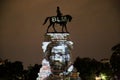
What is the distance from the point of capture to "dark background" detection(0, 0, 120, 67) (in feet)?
24.2

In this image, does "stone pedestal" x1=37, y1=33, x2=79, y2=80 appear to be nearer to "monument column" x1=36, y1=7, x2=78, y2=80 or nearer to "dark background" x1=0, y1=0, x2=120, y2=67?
"monument column" x1=36, y1=7, x2=78, y2=80

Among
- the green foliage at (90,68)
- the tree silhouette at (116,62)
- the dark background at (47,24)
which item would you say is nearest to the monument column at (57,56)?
the green foliage at (90,68)

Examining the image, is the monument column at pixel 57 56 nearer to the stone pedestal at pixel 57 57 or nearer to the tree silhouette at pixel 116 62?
the stone pedestal at pixel 57 57

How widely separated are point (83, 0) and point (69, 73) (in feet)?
9.15

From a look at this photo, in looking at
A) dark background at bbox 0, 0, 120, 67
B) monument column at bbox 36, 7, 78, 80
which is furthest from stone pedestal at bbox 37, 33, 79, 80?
dark background at bbox 0, 0, 120, 67

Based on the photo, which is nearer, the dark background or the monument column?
the monument column

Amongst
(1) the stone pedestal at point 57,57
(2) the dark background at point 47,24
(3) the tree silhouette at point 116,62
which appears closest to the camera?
(1) the stone pedestal at point 57,57

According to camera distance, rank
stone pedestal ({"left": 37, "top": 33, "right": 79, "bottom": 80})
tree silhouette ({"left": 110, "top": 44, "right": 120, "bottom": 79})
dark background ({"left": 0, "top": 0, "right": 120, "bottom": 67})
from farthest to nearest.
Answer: dark background ({"left": 0, "top": 0, "right": 120, "bottom": 67}) → tree silhouette ({"left": 110, "top": 44, "right": 120, "bottom": 79}) → stone pedestal ({"left": 37, "top": 33, "right": 79, "bottom": 80})

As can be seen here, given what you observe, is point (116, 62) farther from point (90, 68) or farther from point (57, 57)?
point (57, 57)

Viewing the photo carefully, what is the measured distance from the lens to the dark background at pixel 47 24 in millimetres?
7375

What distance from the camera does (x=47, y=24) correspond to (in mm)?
7371

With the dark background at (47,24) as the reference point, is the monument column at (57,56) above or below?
below

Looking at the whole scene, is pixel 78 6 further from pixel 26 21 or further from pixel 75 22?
pixel 26 21

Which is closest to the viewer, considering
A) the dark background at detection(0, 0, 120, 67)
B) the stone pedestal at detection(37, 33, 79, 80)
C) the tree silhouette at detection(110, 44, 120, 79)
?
the stone pedestal at detection(37, 33, 79, 80)
